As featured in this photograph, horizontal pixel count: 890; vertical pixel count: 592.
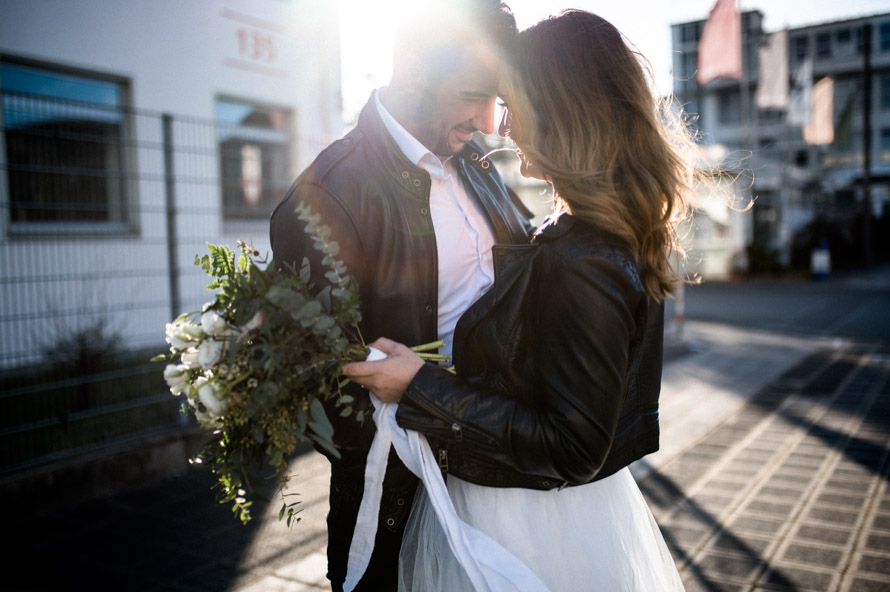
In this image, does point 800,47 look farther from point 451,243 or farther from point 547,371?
point 547,371

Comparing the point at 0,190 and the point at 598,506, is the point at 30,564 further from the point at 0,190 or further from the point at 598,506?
the point at 598,506

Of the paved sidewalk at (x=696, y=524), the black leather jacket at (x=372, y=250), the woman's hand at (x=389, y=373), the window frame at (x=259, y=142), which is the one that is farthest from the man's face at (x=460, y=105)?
the window frame at (x=259, y=142)

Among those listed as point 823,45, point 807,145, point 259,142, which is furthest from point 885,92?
point 259,142

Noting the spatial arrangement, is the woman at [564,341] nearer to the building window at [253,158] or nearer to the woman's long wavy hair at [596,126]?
the woman's long wavy hair at [596,126]

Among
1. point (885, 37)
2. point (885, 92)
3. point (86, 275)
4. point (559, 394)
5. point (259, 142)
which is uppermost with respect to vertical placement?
point (885, 37)

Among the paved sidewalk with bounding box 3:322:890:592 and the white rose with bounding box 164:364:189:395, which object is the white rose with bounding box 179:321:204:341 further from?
the paved sidewalk with bounding box 3:322:890:592

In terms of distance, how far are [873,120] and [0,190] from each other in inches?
2133

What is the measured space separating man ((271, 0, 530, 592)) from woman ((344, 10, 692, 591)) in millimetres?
176

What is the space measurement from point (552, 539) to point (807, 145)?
151 ft

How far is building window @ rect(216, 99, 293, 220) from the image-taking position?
7902 millimetres

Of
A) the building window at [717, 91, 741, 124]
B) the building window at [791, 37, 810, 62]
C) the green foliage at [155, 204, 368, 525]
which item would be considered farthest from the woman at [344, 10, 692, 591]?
the building window at [791, 37, 810, 62]

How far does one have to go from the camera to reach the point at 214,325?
148 centimetres

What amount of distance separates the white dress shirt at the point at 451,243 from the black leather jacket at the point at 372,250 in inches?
2.0

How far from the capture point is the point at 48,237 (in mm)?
5438
